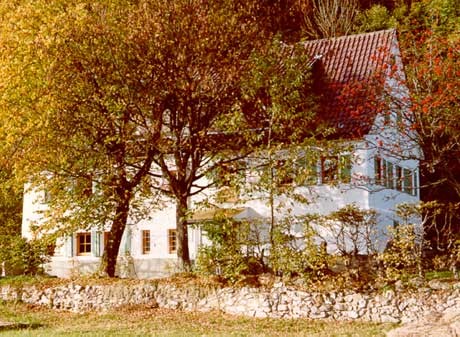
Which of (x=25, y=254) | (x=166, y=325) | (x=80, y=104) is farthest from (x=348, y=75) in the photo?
(x=166, y=325)

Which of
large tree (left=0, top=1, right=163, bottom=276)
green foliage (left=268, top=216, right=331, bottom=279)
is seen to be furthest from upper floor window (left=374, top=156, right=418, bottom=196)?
large tree (left=0, top=1, right=163, bottom=276)

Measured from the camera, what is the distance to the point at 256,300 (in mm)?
19594

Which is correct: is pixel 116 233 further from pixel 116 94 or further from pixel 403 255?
pixel 403 255

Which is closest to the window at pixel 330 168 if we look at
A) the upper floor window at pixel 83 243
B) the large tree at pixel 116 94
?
the large tree at pixel 116 94

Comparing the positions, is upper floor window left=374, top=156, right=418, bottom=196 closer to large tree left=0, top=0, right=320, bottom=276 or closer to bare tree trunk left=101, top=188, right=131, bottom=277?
large tree left=0, top=0, right=320, bottom=276

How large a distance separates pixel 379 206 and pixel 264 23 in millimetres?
8918

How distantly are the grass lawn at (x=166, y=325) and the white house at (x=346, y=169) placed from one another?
13.8 ft

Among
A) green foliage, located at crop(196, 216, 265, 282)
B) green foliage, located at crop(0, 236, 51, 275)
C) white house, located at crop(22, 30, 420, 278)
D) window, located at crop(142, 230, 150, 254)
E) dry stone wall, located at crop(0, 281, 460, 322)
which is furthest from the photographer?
window, located at crop(142, 230, 150, 254)

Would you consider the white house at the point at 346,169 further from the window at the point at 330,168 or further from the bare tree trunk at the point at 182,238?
the bare tree trunk at the point at 182,238

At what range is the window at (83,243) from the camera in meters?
35.7

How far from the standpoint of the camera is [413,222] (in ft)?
66.3

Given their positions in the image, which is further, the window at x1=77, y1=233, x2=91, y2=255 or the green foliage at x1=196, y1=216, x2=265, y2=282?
the window at x1=77, y1=233, x2=91, y2=255

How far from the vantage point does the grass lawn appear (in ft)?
55.8

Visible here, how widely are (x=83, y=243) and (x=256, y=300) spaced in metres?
17.7
